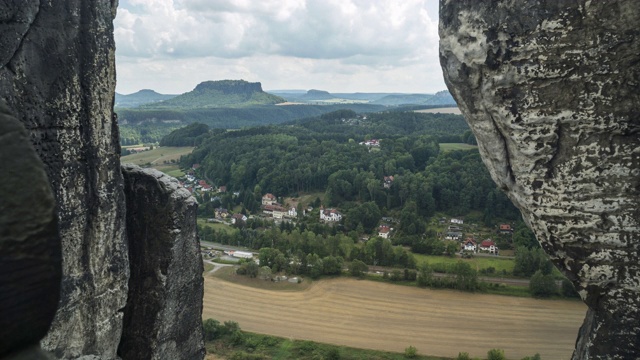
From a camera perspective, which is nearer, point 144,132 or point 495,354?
point 495,354

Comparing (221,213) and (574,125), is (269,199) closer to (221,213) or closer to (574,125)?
(221,213)

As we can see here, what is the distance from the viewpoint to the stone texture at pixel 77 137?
7273 mm

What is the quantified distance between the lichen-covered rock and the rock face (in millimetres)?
6156

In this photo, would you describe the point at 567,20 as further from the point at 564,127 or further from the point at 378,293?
the point at 378,293

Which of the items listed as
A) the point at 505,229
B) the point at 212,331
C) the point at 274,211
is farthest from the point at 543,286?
the point at 274,211

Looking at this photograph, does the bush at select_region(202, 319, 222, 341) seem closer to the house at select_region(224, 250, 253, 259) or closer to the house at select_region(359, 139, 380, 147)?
the house at select_region(224, 250, 253, 259)

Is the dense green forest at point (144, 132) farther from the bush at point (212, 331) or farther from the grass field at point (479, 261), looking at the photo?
the bush at point (212, 331)

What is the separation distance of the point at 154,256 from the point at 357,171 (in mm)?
63106

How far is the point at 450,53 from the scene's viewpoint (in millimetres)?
7141

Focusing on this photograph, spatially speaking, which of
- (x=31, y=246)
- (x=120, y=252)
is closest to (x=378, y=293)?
(x=120, y=252)

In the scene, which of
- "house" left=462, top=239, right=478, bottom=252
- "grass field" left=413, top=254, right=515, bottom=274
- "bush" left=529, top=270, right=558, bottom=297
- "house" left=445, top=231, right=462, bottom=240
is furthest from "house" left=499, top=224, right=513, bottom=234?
"bush" left=529, top=270, right=558, bottom=297

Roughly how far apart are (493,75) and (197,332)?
8190 millimetres

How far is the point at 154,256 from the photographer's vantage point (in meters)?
9.96

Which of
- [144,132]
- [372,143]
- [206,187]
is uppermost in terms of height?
[372,143]
